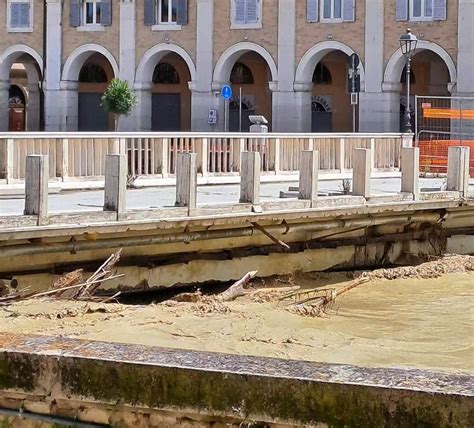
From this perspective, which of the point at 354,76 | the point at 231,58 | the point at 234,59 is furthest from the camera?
the point at 234,59

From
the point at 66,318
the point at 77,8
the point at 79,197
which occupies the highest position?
the point at 77,8

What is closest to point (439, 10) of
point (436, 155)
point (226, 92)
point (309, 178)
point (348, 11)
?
point (348, 11)

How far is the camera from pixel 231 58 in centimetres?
4356

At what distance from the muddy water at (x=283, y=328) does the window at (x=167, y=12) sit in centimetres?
2839

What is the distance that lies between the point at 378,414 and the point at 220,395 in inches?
33.7

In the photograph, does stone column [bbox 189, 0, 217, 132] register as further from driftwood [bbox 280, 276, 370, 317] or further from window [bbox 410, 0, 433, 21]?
driftwood [bbox 280, 276, 370, 317]

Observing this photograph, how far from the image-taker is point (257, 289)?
1788cm

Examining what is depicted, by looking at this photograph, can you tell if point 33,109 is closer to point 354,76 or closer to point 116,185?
point 354,76

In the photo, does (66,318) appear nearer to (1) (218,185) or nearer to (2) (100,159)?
(2) (100,159)

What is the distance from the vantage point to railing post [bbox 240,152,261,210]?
16703 mm

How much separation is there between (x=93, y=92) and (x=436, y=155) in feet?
80.9

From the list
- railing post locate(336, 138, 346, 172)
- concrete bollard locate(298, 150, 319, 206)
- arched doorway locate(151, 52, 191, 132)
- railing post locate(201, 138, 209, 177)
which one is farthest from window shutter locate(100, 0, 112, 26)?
concrete bollard locate(298, 150, 319, 206)

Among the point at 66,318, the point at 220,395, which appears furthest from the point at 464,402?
the point at 66,318

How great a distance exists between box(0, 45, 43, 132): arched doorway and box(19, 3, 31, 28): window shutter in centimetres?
96
